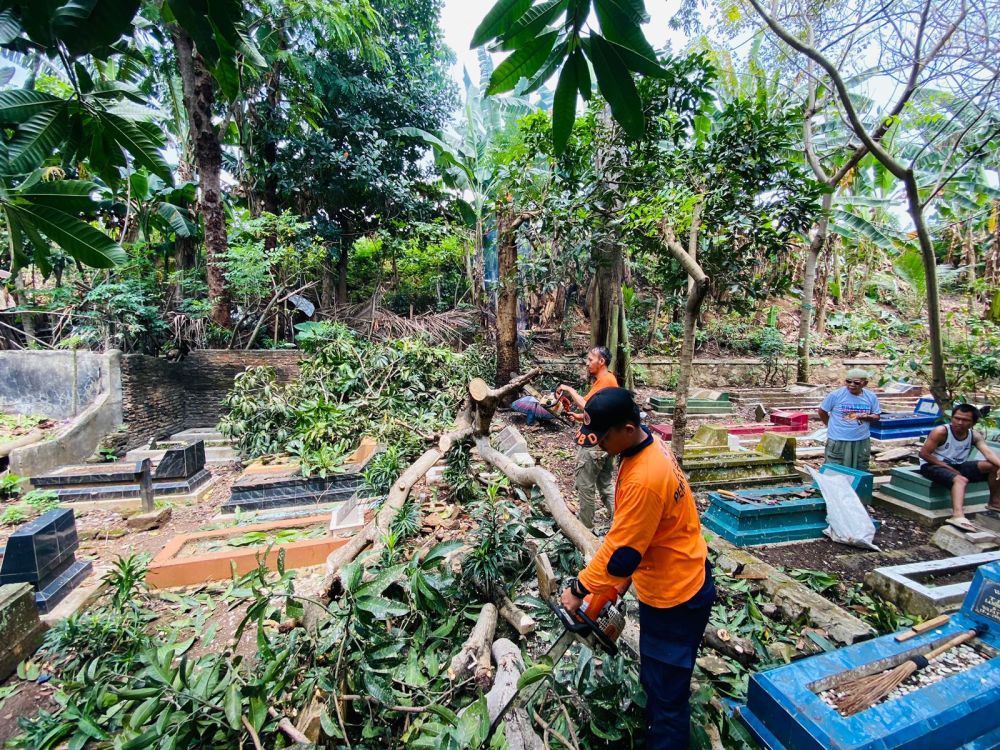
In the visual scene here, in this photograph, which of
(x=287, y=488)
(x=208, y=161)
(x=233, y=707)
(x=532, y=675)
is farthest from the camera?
(x=208, y=161)

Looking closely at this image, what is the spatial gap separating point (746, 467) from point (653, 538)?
483cm

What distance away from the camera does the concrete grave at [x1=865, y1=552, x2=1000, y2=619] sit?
3072 mm

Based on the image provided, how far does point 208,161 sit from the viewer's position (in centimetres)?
853

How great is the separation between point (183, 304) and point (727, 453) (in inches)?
404

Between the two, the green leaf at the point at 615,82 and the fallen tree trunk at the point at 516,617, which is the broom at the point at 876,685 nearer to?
the fallen tree trunk at the point at 516,617

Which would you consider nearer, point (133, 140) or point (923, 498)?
point (133, 140)

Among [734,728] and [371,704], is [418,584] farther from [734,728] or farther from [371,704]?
[734,728]

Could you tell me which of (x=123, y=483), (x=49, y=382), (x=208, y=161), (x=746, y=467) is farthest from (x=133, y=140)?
(x=208, y=161)

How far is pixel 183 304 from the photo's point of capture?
8.60m

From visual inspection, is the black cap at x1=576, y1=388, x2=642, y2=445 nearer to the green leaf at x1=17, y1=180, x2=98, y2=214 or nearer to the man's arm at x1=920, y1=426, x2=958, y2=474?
the green leaf at x1=17, y1=180, x2=98, y2=214

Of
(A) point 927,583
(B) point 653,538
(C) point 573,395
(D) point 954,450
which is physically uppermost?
(C) point 573,395

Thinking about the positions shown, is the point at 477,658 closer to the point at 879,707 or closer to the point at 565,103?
the point at 879,707

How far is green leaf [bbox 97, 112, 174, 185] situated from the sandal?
23.1ft

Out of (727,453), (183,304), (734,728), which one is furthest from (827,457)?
(183,304)
